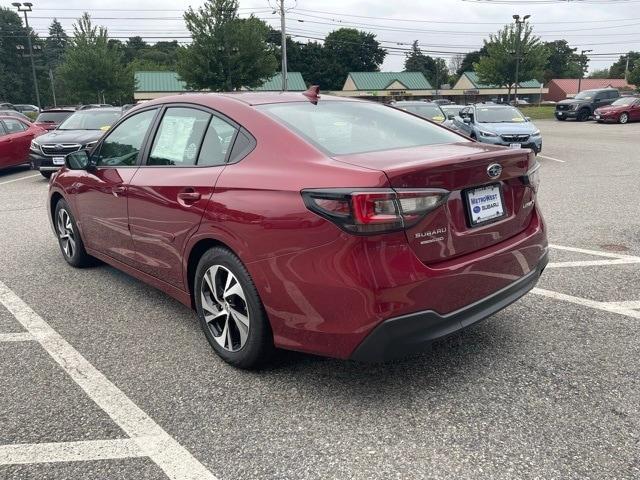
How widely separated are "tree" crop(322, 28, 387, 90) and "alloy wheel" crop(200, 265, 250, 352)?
3731 inches

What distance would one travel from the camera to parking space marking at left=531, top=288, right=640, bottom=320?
12.8 ft

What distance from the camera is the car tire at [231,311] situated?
296cm

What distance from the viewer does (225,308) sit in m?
3.19

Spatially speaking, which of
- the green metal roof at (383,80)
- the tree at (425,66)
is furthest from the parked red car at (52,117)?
the tree at (425,66)

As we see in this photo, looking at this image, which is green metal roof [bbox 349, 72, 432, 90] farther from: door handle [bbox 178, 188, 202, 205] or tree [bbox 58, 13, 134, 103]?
door handle [bbox 178, 188, 202, 205]

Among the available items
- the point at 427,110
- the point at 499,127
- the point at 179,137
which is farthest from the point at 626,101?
the point at 179,137

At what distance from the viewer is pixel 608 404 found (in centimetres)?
274

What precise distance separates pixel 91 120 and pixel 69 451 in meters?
12.1

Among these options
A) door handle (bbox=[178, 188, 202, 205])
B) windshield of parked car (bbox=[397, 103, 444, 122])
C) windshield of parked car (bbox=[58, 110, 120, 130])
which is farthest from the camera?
windshield of parked car (bbox=[397, 103, 444, 122])

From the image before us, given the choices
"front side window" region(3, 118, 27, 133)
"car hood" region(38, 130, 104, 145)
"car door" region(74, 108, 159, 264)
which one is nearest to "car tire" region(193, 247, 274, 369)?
"car door" region(74, 108, 159, 264)

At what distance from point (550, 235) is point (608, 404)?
3.77 meters

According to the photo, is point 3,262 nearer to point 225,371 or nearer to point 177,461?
point 225,371

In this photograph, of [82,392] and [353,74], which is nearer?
[82,392]

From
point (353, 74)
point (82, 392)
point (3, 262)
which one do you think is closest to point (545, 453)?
point (82, 392)
